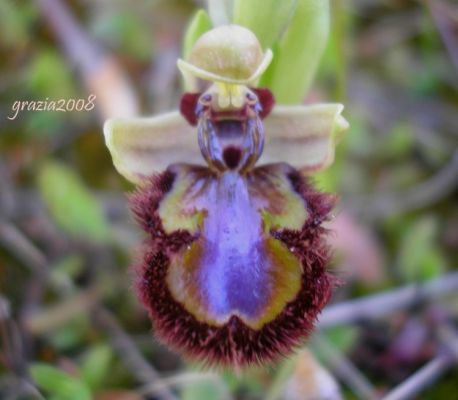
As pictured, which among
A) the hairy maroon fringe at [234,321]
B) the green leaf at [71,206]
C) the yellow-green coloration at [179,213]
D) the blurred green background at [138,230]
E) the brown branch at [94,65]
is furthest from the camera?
the brown branch at [94,65]

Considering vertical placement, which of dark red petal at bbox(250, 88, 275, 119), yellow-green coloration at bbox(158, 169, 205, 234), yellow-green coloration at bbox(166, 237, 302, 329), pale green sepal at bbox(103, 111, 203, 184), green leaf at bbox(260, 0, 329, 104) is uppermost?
green leaf at bbox(260, 0, 329, 104)

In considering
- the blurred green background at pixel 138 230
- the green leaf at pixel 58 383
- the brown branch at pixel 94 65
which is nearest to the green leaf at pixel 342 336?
the blurred green background at pixel 138 230

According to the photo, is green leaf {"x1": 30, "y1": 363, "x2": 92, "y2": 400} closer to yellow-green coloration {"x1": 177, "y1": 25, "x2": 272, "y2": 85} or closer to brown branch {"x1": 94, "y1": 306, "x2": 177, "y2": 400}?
brown branch {"x1": 94, "y1": 306, "x2": 177, "y2": 400}

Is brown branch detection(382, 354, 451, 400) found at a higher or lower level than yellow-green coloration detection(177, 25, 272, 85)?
lower

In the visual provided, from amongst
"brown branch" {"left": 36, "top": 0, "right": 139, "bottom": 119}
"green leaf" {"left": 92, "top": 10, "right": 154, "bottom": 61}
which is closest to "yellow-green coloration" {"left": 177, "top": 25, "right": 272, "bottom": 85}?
"brown branch" {"left": 36, "top": 0, "right": 139, "bottom": 119}

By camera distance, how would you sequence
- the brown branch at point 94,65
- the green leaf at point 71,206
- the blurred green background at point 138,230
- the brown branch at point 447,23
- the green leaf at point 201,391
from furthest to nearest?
the brown branch at point 447,23 < the brown branch at point 94,65 < the green leaf at point 71,206 < the blurred green background at point 138,230 < the green leaf at point 201,391

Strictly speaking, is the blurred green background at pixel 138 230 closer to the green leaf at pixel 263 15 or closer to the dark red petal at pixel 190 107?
the green leaf at pixel 263 15
